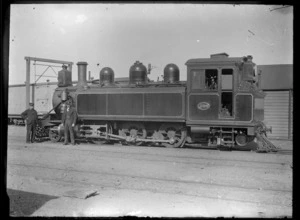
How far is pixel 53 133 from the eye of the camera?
14.4m

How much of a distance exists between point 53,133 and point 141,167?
7.52m

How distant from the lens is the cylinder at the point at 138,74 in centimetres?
1364

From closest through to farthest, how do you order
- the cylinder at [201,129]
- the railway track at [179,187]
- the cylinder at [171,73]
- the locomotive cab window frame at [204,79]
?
the railway track at [179,187]
the cylinder at [201,129]
the locomotive cab window frame at [204,79]
the cylinder at [171,73]

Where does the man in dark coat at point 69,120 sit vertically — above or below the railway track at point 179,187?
above

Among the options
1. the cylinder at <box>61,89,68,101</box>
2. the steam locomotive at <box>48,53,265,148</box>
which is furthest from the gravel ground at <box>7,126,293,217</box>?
the cylinder at <box>61,89,68,101</box>

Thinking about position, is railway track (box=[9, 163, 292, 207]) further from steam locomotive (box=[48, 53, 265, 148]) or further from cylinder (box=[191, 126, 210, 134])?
steam locomotive (box=[48, 53, 265, 148])

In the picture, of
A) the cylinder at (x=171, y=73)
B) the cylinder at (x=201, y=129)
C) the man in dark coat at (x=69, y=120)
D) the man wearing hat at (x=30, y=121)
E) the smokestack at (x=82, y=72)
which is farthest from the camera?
the smokestack at (x=82, y=72)

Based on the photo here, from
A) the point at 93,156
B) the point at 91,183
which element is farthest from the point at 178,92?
the point at 91,183

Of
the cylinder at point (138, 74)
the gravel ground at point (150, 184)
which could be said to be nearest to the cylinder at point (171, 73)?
the cylinder at point (138, 74)

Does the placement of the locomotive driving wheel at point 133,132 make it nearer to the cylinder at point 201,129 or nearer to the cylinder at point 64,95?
the cylinder at point 201,129

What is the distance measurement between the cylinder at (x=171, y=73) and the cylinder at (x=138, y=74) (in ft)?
3.35

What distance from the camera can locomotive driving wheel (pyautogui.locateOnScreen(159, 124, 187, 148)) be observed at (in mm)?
12127

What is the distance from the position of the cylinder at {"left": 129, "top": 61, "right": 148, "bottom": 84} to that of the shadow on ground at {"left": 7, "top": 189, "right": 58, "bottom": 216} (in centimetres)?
844
